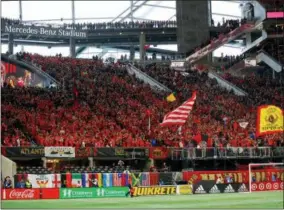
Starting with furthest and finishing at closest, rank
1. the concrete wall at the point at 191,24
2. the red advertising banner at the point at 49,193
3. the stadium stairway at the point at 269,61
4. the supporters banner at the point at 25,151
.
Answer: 1. the concrete wall at the point at 191,24
2. the stadium stairway at the point at 269,61
3. the supporters banner at the point at 25,151
4. the red advertising banner at the point at 49,193

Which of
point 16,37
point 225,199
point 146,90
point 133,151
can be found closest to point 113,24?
point 16,37

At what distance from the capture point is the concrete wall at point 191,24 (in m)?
76.7

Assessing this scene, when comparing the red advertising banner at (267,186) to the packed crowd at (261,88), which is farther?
the packed crowd at (261,88)

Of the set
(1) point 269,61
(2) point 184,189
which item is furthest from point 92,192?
(1) point 269,61

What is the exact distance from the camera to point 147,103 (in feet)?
178

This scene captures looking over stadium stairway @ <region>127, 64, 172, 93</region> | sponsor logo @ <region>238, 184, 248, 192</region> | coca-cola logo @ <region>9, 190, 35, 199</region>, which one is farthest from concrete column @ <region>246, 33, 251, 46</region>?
coca-cola logo @ <region>9, 190, 35, 199</region>

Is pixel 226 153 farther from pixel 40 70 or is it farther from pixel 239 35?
pixel 239 35

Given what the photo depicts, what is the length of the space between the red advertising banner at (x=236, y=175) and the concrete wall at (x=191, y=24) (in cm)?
3795

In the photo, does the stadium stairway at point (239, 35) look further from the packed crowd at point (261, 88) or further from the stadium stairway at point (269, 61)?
the packed crowd at point (261, 88)

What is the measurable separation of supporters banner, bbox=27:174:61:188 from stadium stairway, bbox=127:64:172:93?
24.7m

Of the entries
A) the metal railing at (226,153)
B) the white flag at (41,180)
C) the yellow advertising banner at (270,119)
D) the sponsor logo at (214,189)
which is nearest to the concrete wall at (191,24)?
the metal railing at (226,153)

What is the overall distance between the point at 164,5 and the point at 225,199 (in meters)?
53.1

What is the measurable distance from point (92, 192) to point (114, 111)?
1677 cm

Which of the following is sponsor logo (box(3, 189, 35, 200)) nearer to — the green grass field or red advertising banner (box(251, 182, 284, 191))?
the green grass field
